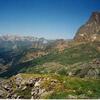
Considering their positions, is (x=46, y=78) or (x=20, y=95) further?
(x=46, y=78)

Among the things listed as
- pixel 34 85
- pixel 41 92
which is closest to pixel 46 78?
pixel 34 85

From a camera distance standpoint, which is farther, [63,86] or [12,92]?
[12,92]

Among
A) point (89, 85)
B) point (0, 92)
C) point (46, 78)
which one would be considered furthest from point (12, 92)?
point (89, 85)

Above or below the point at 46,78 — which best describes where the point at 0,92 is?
below

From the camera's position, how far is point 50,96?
490 feet

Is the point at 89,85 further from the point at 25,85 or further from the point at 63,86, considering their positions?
the point at 25,85

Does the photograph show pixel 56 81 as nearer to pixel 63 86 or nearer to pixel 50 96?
pixel 63 86

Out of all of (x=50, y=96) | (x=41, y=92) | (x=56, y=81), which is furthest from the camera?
(x=56, y=81)

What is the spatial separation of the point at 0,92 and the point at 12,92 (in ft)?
29.7

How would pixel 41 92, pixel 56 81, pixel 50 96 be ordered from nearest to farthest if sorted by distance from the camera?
pixel 50 96, pixel 41 92, pixel 56 81

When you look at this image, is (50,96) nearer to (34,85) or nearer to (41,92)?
(41,92)

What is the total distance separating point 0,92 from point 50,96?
2102 inches

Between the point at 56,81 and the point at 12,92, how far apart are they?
34960 millimetres

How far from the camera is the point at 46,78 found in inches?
7643
